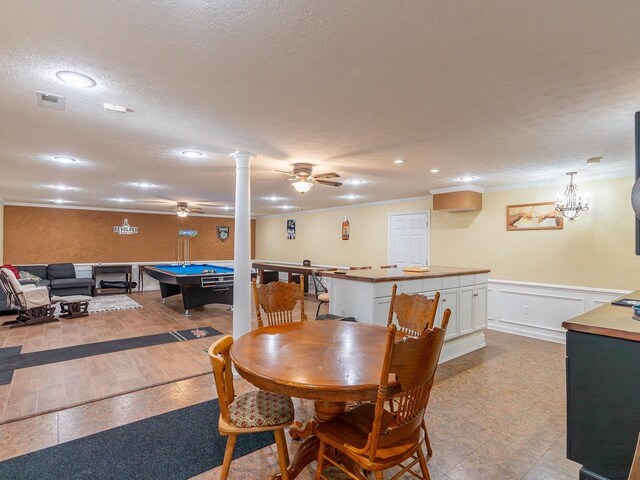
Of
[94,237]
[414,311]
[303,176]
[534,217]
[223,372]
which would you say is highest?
[303,176]

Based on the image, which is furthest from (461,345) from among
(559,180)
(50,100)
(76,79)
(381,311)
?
(50,100)

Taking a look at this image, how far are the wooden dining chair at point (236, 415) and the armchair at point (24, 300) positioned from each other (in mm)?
5365

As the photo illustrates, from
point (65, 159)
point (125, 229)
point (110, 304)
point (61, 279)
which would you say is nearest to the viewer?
point (65, 159)

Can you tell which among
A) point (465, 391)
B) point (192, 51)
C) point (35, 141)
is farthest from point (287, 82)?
point (465, 391)

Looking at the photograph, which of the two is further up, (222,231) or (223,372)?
(222,231)

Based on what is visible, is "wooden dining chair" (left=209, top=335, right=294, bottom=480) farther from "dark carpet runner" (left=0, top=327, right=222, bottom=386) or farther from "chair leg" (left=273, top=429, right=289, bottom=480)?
"dark carpet runner" (left=0, top=327, right=222, bottom=386)

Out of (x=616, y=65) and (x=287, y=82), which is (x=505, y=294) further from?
(x=287, y=82)

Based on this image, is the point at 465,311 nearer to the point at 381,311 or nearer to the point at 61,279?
the point at 381,311

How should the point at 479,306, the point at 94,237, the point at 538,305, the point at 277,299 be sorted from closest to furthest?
the point at 277,299, the point at 479,306, the point at 538,305, the point at 94,237

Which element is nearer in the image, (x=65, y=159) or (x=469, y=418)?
(x=469, y=418)

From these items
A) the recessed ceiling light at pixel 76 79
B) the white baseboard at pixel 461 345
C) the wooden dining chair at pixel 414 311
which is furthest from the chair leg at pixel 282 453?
the white baseboard at pixel 461 345

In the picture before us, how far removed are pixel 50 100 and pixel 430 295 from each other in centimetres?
388

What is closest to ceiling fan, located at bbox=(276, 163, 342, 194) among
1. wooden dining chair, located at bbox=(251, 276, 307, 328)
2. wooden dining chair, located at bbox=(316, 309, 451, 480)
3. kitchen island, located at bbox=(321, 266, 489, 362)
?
kitchen island, located at bbox=(321, 266, 489, 362)

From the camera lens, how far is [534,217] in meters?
4.94
